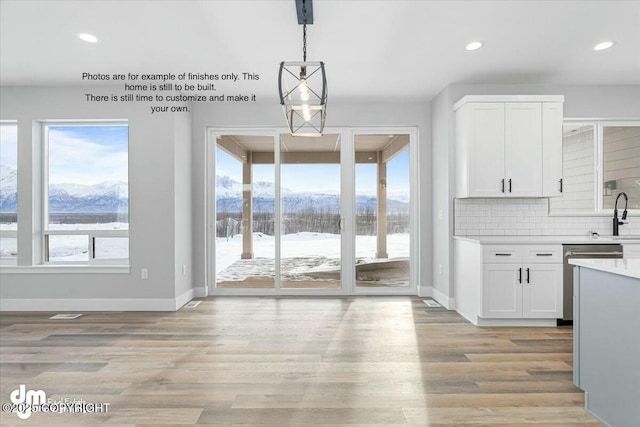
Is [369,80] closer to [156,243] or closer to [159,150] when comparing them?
[159,150]

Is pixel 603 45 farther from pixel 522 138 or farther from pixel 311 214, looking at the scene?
pixel 311 214

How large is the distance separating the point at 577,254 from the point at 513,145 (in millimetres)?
1321

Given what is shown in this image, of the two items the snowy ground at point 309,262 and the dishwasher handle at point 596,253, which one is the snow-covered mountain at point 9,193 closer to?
the snowy ground at point 309,262

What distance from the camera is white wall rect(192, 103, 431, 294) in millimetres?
5453

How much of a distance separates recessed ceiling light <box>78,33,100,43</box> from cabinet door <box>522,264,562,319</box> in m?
4.66

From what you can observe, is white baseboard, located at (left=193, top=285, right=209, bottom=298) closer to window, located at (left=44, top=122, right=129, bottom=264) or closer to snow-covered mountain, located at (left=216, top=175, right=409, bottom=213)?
window, located at (left=44, top=122, right=129, bottom=264)

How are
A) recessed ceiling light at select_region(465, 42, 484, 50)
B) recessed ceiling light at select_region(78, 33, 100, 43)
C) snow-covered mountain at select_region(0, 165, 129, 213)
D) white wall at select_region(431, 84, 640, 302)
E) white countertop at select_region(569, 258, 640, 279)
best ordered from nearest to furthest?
white countertop at select_region(569, 258, 640, 279)
recessed ceiling light at select_region(78, 33, 100, 43)
recessed ceiling light at select_region(465, 42, 484, 50)
white wall at select_region(431, 84, 640, 302)
snow-covered mountain at select_region(0, 165, 129, 213)

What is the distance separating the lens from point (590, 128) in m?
4.92

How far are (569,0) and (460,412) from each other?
297 cm

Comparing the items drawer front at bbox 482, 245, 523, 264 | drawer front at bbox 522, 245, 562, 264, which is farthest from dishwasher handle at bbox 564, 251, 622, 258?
drawer front at bbox 482, 245, 523, 264

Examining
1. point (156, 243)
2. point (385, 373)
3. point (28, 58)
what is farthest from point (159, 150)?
point (385, 373)

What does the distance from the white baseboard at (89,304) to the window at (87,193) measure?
0.49m

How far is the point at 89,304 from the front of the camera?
4762 millimetres

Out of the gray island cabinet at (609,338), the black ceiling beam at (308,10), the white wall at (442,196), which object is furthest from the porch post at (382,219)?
the gray island cabinet at (609,338)
